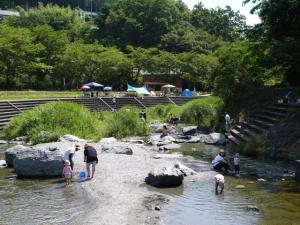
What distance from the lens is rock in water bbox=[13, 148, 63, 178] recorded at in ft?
72.3

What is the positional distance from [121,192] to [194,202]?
2982 mm

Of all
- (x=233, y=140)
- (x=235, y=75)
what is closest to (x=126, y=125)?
(x=233, y=140)

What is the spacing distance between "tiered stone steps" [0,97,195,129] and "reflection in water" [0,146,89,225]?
23866mm

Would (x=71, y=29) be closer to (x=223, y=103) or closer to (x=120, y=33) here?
(x=120, y=33)

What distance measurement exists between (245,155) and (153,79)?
59182mm

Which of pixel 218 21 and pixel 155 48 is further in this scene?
pixel 218 21

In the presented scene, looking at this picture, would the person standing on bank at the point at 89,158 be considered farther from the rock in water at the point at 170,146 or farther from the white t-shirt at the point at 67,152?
the rock in water at the point at 170,146

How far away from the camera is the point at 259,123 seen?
3469 centimetres

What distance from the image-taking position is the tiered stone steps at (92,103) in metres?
46.3

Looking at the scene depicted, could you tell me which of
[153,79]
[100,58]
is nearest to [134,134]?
[100,58]

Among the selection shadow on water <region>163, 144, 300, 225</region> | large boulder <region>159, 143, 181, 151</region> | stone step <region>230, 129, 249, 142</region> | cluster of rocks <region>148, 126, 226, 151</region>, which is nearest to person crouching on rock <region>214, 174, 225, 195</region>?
shadow on water <region>163, 144, 300, 225</region>

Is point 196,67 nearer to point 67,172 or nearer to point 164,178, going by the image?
point 164,178

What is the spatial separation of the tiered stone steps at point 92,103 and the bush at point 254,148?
23.7m

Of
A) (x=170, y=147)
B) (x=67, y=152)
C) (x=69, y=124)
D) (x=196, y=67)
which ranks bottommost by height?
(x=170, y=147)
